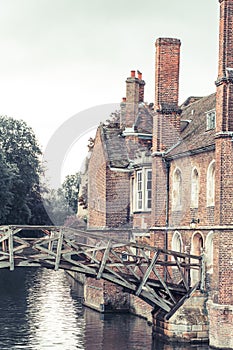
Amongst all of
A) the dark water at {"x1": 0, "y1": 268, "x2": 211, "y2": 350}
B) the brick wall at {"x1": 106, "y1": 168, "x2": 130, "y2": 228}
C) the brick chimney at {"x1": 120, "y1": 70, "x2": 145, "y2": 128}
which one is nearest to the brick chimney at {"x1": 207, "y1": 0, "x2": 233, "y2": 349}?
the dark water at {"x1": 0, "y1": 268, "x2": 211, "y2": 350}

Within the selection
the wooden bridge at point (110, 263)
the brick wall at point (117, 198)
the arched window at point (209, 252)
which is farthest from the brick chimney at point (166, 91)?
the arched window at point (209, 252)

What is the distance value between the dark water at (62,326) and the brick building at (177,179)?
5.00 ft

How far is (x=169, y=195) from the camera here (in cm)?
3428

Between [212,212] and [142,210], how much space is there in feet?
23.5

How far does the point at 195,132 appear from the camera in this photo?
1345 inches

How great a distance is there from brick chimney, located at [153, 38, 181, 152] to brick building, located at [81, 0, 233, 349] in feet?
0.15

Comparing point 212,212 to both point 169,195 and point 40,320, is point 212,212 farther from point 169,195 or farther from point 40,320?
point 40,320

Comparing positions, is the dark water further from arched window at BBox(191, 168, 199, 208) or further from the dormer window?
the dormer window

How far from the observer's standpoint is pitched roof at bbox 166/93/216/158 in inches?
1239

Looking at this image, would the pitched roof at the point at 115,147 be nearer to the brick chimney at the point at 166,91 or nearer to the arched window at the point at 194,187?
the brick chimney at the point at 166,91

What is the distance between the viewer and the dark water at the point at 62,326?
28828 mm

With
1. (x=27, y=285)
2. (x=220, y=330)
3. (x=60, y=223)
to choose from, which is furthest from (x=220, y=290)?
(x=60, y=223)

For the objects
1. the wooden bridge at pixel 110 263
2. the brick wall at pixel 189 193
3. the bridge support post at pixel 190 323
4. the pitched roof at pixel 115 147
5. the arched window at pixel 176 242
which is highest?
the pitched roof at pixel 115 147

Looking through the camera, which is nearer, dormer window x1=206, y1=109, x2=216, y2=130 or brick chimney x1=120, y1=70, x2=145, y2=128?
dormer window x1=206, y1=109, x2=216, y2=130
